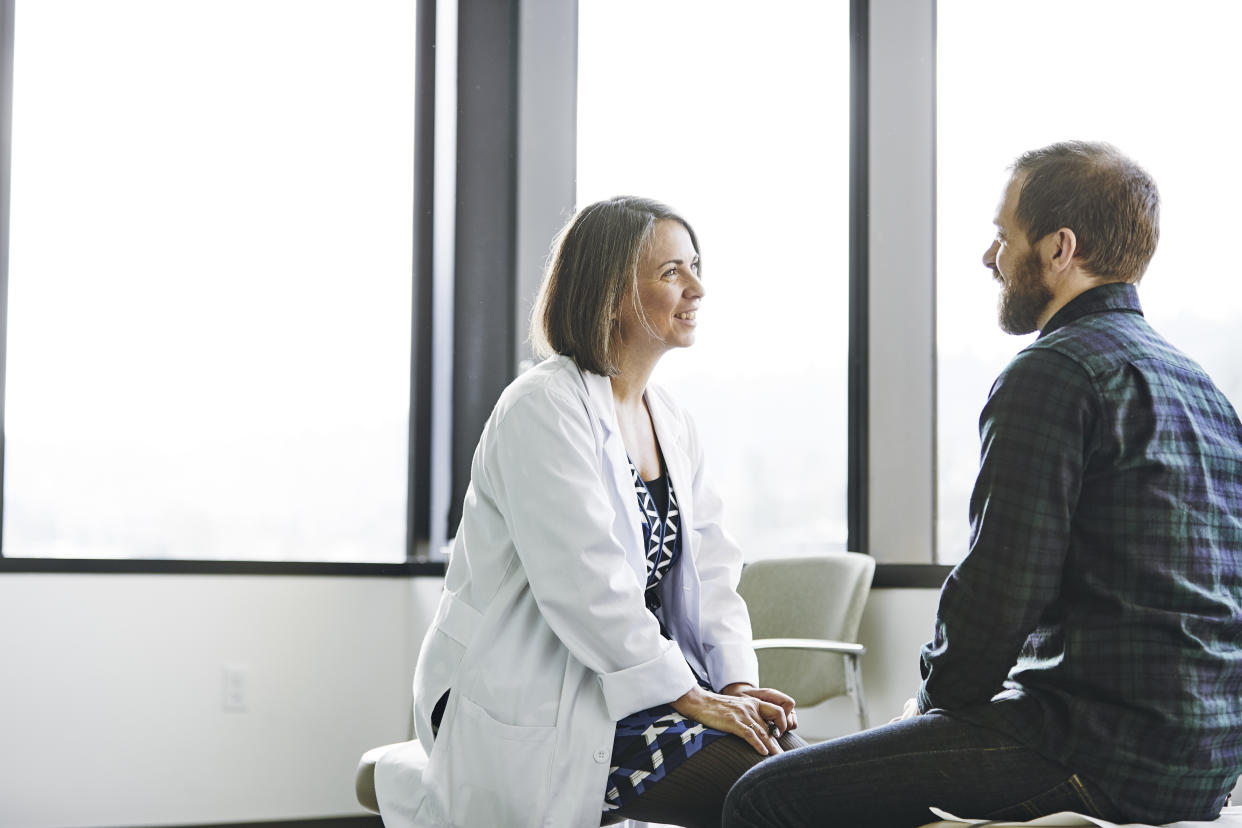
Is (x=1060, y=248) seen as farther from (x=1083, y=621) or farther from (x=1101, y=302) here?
(x=1083, y=621)

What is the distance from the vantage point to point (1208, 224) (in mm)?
2561

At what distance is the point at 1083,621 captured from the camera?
45.2 inches

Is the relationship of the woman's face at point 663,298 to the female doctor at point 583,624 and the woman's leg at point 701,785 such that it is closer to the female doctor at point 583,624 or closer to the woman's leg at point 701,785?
the female doctor at point 583,624

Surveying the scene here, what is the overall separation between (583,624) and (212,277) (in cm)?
219

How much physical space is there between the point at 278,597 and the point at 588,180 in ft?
4.72

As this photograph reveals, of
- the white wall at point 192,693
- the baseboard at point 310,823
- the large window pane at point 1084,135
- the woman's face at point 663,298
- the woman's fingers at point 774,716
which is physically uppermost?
the large window pane at point 1084,135

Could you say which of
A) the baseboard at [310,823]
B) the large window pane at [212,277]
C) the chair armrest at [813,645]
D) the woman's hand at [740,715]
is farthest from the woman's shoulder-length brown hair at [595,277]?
the baseboard at [310,823]

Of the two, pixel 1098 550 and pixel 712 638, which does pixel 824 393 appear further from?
pixel 1098 550

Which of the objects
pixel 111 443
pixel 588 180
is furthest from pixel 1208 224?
pixel 111 443

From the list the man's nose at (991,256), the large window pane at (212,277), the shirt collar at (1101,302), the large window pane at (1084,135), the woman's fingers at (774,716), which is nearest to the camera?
the shirt collar at (1101,302)

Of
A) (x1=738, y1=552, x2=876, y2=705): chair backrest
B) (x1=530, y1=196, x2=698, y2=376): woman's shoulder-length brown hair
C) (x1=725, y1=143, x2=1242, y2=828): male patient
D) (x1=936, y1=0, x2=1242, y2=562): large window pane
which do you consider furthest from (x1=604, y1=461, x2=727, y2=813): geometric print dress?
(x1=936, y1=0, x2=1242, y2=562): large window pane

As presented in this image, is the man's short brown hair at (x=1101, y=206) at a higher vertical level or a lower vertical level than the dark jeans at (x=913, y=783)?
higher

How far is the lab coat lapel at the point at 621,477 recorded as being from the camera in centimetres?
160

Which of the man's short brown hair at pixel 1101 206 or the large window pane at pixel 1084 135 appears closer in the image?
the man's short brown hair at pixel 1101 206
